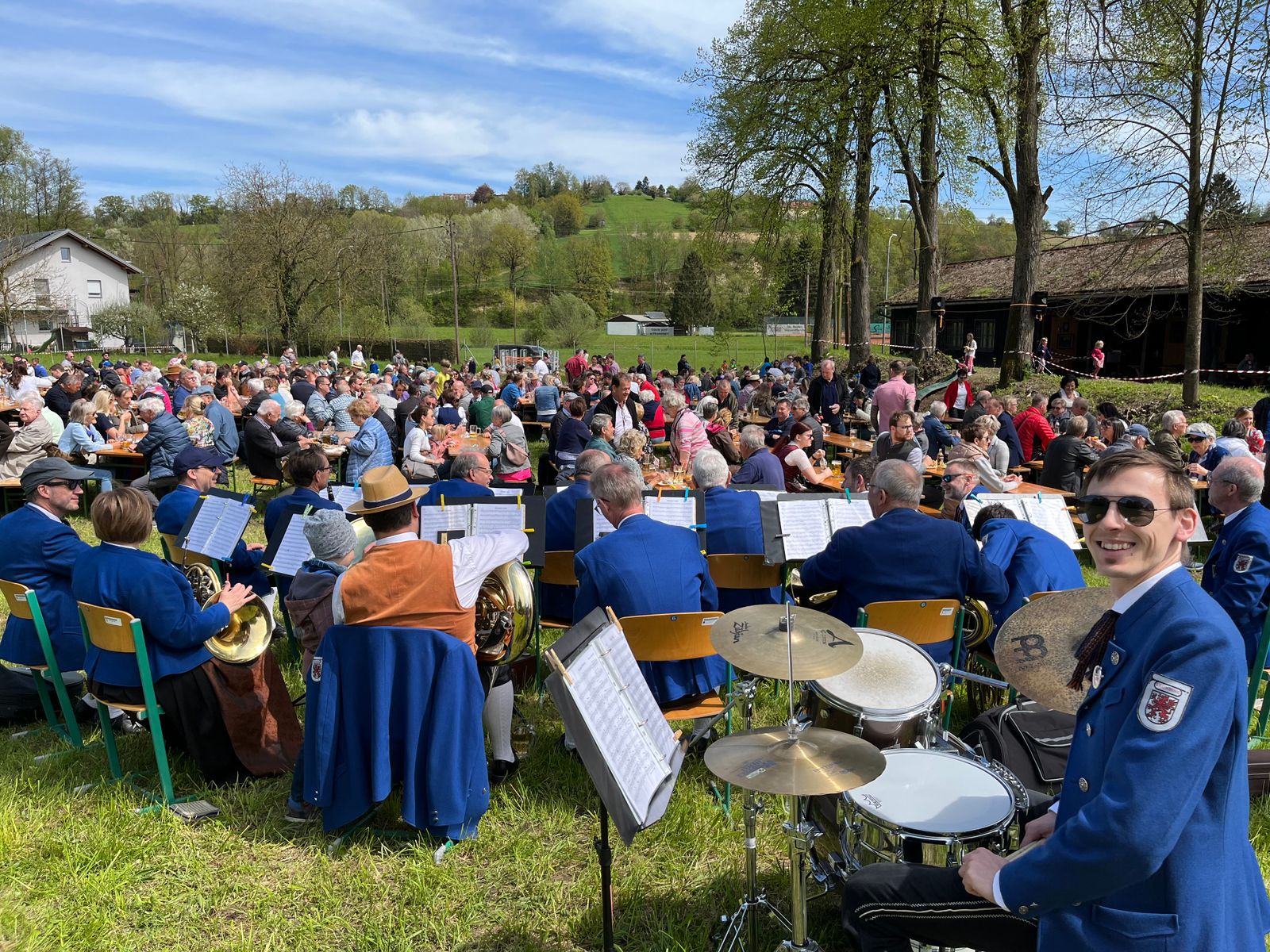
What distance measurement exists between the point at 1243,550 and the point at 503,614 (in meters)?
4.12

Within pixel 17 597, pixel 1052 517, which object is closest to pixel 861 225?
pixel 1052 517

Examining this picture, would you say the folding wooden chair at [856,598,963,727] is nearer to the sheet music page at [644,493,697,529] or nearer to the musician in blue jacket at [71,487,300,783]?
the sheet music page at [644,493,697,529]

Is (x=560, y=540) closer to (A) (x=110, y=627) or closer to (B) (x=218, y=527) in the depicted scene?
(B) (x=218, y=527)

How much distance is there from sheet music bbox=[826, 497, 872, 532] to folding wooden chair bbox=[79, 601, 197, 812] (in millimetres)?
4008

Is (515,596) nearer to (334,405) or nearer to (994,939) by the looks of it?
(994,939)

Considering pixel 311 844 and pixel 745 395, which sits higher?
pixel 745 395

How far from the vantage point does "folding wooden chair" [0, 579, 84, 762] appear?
4.46m

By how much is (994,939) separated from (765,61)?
21617mm

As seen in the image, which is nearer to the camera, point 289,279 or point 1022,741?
point 1022,741

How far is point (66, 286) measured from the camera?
52.1 metres

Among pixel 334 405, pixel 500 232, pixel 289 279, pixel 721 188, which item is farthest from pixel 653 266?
pixel 334 405

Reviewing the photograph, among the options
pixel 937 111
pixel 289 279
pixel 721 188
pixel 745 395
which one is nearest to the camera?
pixel 937 111

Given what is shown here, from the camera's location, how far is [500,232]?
73375mm

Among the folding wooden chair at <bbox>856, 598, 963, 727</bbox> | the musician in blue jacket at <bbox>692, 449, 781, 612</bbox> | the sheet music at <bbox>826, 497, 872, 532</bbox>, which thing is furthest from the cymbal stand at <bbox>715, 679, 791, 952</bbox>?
the sheet music at <bbox>826, 497, 872, 532</bbox>
